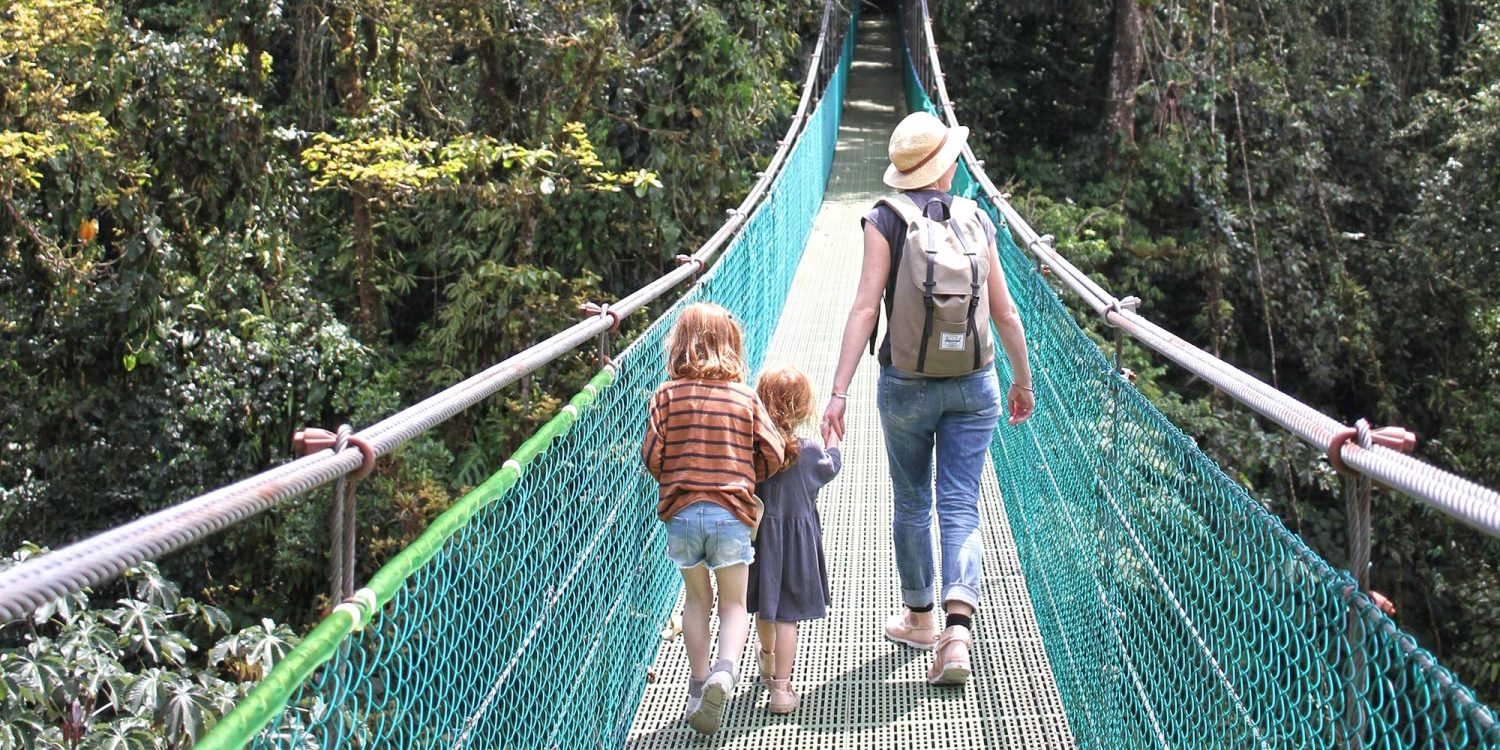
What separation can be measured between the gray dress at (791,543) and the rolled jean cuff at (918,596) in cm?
32

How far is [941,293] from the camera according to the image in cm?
336

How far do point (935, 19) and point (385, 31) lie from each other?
10.3 m

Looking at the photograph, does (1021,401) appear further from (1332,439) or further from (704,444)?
(1332,439)

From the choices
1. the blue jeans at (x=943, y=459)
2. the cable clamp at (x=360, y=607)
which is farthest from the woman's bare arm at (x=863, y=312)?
the cable clamp at (x=360, y=607)

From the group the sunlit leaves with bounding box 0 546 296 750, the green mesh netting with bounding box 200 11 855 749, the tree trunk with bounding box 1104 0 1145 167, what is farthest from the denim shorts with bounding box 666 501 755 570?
the tree trunk with bounding box 1104 0 1145 167

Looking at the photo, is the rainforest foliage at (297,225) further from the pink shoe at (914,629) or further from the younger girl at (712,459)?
the younger girl at (712,459)

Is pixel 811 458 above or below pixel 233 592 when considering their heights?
above

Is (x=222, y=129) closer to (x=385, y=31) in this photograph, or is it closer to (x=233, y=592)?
(x=385, y=31)

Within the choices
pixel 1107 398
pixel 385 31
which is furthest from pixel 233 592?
pixel 1107 398

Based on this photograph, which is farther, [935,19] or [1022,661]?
[935,19]

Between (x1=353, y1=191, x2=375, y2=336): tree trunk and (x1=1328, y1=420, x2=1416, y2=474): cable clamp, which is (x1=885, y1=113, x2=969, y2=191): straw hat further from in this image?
(x1=353, y1=191, x2=375, y2=336): tree trunk

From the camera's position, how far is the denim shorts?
10.8ft

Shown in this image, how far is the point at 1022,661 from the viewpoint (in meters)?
3.93

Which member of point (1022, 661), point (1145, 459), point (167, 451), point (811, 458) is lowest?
point (167, 451)
